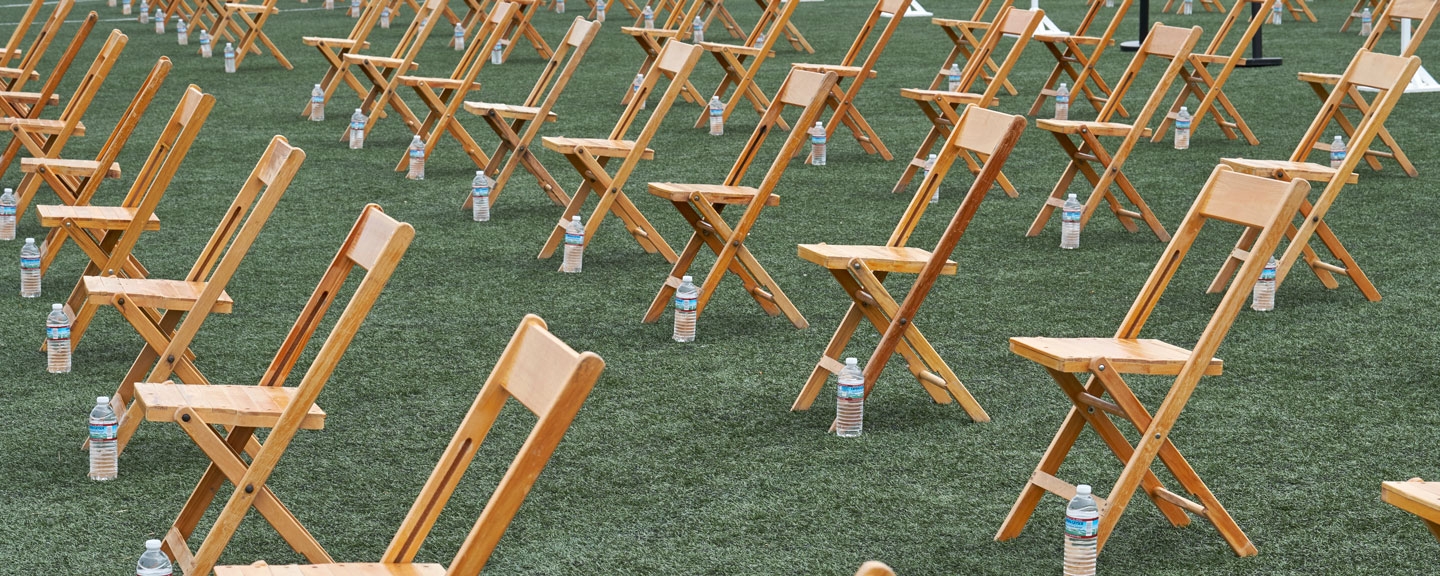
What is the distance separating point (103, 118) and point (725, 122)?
424 centimetres

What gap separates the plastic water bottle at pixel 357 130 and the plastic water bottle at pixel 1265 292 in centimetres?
591

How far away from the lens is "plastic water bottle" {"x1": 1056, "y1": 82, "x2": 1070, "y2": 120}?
1055 centimetres

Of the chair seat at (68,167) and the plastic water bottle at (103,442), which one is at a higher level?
the plastic water bottle at (103,442)

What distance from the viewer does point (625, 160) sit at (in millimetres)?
7133

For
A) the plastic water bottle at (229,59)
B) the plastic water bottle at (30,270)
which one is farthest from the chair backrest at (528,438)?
the plastic water bottle at (229,59)

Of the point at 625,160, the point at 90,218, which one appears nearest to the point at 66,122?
the point at 90,218

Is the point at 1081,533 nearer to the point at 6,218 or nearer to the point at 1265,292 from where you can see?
the point at 1265,292

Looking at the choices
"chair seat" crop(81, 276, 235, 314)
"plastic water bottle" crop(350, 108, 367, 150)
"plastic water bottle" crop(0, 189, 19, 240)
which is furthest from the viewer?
"plastic water bottle" crop(350, 108, 367, 150)

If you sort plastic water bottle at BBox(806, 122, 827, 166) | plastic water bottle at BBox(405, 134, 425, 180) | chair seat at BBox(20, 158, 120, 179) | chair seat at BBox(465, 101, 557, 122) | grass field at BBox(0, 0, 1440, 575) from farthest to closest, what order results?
1. plastic water bottle at BBox(806, 122, 827, 166)
2. plastic water bottle at BBox(405, 134, 425, 180)
3. chair seat at BBox(465, 101, 557, 122)
4. chair seat at BBox(20, 158, 120, 179)
5. grass field at BBox(0, 0, 1440, 575)

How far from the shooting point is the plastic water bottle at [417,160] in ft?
32.1

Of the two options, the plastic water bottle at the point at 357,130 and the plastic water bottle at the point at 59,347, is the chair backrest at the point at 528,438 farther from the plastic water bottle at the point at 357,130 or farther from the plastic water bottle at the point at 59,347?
the plastic water bottle at the point at 357,130

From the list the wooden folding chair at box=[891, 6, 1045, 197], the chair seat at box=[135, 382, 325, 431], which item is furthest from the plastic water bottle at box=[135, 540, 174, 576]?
the wooden folding chair at box=[891, 6, 1045, 197]

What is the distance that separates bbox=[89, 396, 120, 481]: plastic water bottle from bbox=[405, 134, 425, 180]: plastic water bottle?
505 cm

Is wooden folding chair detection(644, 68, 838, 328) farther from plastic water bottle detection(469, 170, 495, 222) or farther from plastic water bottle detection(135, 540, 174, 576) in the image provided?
plastic water bottle detection(135, 540, 174, 576)
